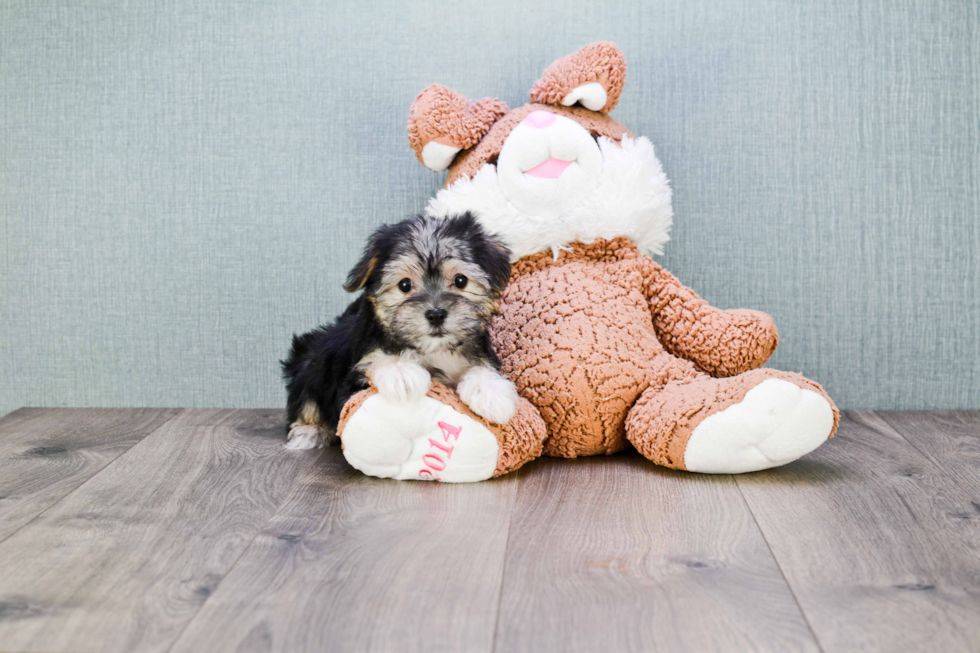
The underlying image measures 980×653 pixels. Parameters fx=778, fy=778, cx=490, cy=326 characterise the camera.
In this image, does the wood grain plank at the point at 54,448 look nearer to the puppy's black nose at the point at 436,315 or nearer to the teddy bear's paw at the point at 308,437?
the teddy bear's paw at the point at 308,437

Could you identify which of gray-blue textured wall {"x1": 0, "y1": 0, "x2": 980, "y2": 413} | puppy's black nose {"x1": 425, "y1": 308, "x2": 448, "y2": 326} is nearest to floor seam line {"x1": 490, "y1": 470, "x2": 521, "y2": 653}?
puppy's black nose {"x1": 425, "y1": 308, "x2": 448, "y2": 326}

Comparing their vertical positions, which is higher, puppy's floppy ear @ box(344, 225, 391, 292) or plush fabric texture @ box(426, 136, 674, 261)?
plush fabric texture @ box(426, 136, 674, 261)

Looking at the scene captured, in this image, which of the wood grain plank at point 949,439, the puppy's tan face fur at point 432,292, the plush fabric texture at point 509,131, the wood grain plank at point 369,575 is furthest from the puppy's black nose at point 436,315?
the wood grain plank at point 949,439

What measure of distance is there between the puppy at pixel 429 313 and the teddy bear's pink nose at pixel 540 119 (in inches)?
16.3

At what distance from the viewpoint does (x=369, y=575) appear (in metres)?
1.33

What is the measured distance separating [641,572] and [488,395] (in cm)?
56

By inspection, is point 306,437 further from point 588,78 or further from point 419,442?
point 588,78

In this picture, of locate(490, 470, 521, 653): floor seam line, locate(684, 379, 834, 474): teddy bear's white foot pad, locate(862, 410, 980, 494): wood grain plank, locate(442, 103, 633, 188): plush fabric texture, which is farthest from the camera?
locate(442, 103, 633, 188): plush fabric texture

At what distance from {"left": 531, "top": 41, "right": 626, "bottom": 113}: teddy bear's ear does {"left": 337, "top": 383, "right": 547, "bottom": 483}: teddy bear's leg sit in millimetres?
918

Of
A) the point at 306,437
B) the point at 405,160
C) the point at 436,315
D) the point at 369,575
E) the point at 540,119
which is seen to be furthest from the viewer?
the point at 405,160

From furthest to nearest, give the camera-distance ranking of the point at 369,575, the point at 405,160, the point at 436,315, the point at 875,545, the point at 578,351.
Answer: the point at 405,160 < the point at 578,351 < the point at 436,315 < the point at 875,545 < the point at 369,575

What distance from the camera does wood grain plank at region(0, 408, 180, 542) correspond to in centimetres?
175

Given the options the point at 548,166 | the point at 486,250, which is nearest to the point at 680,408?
the point at 486,250

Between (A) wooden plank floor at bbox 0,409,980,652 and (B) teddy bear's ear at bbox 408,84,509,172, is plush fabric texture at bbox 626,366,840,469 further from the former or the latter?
(B) teddy bear's ear at bbox 408,84,509,172
